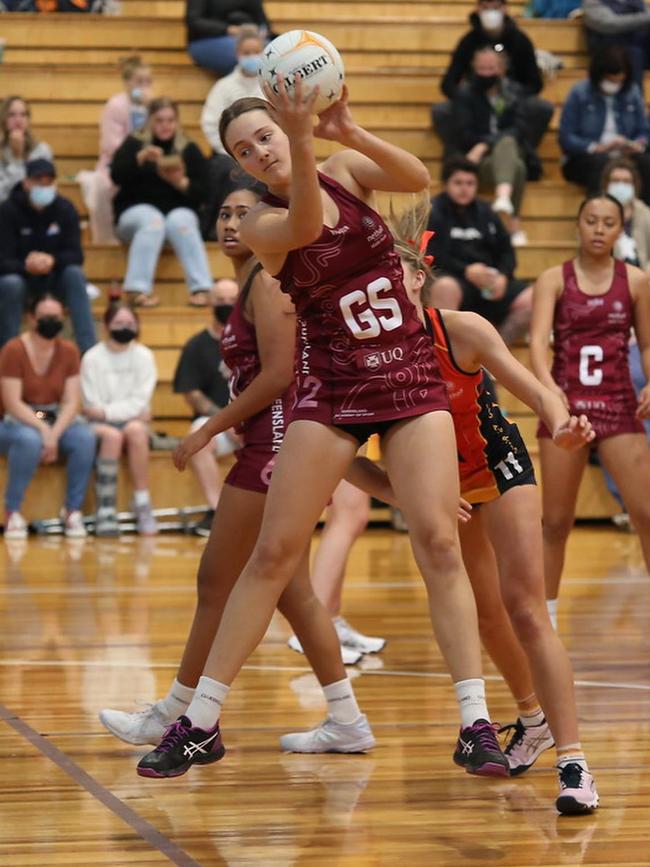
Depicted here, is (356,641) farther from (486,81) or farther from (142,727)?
(486,81)

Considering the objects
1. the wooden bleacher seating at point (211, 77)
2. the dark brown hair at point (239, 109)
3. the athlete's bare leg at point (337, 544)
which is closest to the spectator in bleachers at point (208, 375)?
the wooden bleacher seating at point (211, 77)

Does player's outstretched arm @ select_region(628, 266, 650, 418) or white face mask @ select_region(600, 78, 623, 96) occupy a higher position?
white face mask @ select_region(600, 78, 623, 96)

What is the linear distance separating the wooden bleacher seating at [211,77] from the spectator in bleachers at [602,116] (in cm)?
45

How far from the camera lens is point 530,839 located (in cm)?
373

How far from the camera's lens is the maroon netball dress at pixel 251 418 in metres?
4.53

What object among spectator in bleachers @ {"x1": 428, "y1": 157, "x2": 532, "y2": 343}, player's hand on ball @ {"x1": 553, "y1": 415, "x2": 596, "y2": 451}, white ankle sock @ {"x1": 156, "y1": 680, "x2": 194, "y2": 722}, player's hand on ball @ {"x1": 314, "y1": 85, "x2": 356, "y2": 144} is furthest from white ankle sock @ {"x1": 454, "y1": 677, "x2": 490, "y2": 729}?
spectator in bleachers @ {"x1": 428, "y1": 157, "x2": 532, "y2": 343}

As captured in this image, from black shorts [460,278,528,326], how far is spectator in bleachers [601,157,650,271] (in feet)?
2.59

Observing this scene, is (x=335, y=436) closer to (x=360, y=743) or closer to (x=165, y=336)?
(x=360, y=743)

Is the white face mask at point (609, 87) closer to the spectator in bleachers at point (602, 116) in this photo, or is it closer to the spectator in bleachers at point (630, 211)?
the spectator in bleachers at point (602, 116)


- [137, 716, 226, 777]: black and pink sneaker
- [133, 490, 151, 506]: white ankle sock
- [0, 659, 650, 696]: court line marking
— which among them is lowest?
[133, 490, 151, 506]: white ankle sock

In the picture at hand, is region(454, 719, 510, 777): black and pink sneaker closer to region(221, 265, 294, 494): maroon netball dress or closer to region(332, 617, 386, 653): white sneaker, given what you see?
region(221, 265, 294, 494): maroon netball dress

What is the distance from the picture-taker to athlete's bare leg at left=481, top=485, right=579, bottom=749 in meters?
4.04

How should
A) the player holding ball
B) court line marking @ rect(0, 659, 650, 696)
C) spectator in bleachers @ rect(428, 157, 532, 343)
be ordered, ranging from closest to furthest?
the player holding ball < court line marking @ rect(0, 659, 650, 696) < spectator in bleachers @ rect(428, 157, 532, 343)

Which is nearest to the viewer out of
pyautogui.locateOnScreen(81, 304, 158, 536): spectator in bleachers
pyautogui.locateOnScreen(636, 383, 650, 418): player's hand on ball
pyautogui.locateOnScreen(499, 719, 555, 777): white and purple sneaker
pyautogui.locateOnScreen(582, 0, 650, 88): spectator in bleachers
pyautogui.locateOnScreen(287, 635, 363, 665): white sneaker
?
pyautogui.locateOnScreen(499, 719, 555, 777): white and purple sneaker
